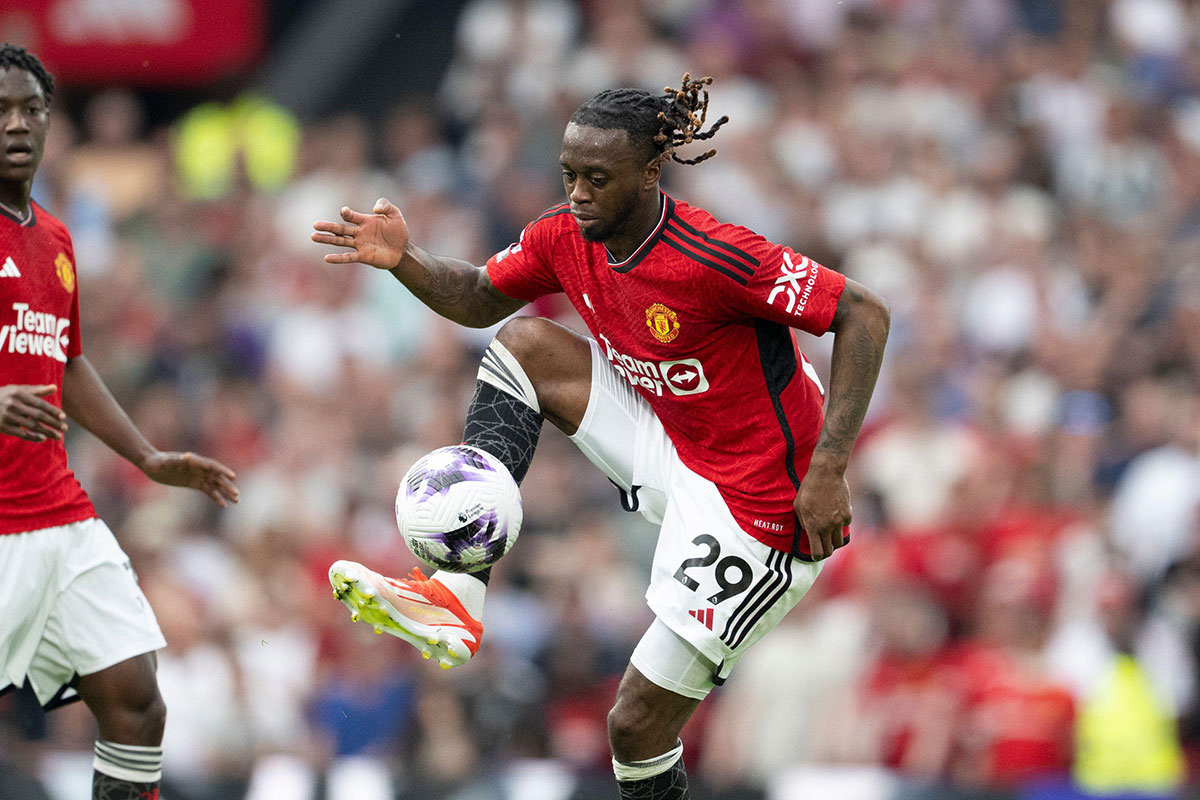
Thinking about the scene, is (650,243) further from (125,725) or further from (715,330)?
(125,725)

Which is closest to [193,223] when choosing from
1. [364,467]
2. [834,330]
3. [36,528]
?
[364,467]

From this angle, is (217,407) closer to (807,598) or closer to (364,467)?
(364,467)

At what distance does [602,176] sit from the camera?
5305mm

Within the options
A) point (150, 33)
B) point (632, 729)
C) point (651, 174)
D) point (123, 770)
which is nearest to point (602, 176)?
point (651, 174)

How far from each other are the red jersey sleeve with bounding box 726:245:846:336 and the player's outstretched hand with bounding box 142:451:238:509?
74.9 inches

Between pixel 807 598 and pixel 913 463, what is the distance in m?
1.19

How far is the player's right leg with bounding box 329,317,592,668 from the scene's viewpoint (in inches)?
215

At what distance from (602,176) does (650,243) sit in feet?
0.89

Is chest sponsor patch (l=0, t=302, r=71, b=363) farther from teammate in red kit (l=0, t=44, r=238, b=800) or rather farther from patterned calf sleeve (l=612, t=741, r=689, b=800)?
patterned calf sleeve (l=612, t=741, r=689, b=800)

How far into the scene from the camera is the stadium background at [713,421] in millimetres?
8695

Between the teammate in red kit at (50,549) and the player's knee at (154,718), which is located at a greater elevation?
the teammate in red kit at (50,549)

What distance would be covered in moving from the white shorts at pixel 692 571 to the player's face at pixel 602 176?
682mm

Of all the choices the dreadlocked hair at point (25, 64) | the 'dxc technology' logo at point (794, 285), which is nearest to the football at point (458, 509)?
the 'dxc technology' logo at point (794, 285)

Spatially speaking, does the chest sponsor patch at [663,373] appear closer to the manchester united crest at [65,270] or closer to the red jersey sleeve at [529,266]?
the red jersey sleeve at [529,266]
